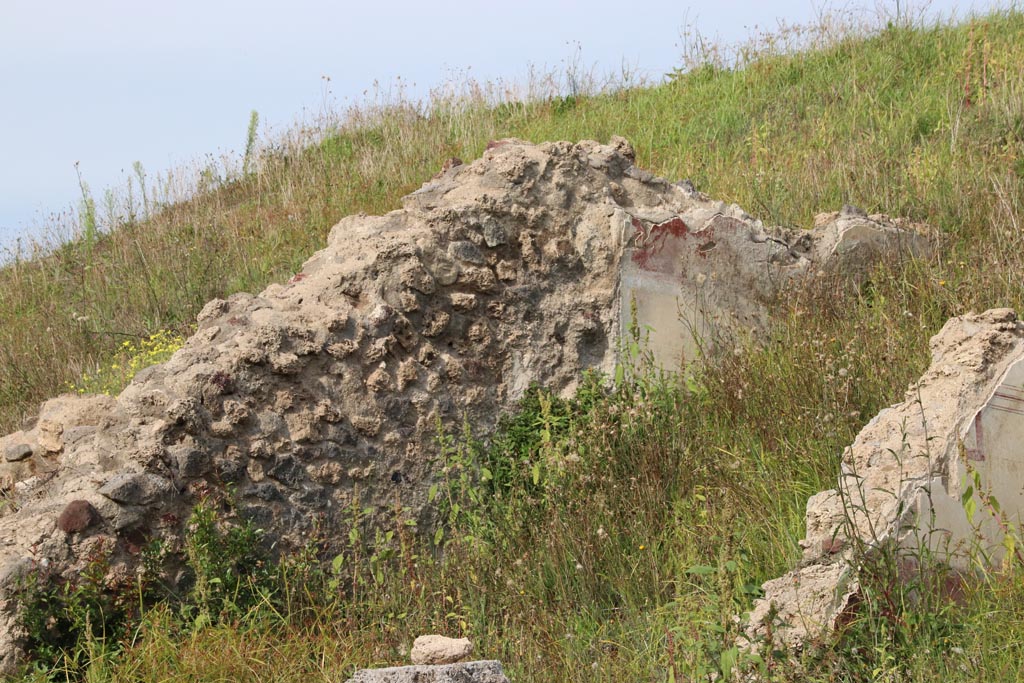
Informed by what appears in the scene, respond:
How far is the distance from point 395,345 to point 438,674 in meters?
2.79

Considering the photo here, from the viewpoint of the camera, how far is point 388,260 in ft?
17.8

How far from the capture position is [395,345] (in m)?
5.28

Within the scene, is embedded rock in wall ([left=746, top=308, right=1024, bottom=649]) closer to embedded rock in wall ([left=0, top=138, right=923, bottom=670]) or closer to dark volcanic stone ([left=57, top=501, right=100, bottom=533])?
embedded rock in wall ([left=0, top=138, right=923, bottom=670])

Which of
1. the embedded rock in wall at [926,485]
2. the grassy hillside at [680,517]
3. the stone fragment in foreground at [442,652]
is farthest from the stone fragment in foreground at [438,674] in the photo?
the embedded rock in wall at [926,485]

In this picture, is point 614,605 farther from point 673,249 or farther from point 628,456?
point 673,249

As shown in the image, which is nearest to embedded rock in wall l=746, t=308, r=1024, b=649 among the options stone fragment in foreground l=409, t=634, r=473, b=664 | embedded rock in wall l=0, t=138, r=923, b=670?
stone fragment in foreground l=409, t=634, r=473, b=664

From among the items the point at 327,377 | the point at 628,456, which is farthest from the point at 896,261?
the point at 327,377

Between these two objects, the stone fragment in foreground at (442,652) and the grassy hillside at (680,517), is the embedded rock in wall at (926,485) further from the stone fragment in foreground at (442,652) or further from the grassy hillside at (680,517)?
the stone fragment in foreground at (442,652)

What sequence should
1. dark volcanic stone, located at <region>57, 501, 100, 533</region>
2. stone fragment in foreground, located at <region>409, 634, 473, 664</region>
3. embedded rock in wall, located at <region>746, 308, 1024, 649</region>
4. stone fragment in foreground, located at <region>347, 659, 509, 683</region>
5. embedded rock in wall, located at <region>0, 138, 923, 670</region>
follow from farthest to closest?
embedded rock in wall, located at <region>0, 138, 923, 670</region>, dark volcanic stone, located at <region>57, 501, 100, 533</region>, embedded rock in wall, located at <region>746, 308, 1024, 649</region>, stone fragment in foreground, located at <region>409, 634, 473, 664</region>, stone fragment in foreground, located at <region>347, 659, 509, 683</region>

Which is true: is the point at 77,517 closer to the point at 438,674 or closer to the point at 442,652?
the point at 442,652

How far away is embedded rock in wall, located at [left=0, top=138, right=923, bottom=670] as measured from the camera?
458 centimetres

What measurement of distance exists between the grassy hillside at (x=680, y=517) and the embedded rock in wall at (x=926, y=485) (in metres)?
0.13

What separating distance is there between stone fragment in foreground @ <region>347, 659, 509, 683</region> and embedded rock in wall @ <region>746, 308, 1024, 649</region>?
102 cm

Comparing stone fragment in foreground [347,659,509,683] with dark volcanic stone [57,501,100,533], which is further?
dark volcanic stone [57,501,100,533]
